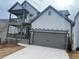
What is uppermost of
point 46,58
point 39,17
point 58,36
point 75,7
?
point 75,7

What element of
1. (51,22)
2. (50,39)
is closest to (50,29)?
(51,22)

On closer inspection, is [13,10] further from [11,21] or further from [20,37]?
[20,37]

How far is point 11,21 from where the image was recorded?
1067 inches

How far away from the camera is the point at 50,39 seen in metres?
21.9

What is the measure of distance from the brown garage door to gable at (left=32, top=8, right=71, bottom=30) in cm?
124

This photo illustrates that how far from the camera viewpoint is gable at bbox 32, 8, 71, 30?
22.3 m

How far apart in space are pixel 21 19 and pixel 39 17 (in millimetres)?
4326

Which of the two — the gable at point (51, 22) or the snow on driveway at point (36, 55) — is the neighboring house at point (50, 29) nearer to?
the gable at point (51, 22)

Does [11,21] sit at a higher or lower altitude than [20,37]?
higher

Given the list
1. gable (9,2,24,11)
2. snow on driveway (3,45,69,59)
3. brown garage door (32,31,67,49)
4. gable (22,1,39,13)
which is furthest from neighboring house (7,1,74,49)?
snow on driveway (3,45,69,59)

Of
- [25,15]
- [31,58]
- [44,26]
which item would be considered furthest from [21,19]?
[31,58]

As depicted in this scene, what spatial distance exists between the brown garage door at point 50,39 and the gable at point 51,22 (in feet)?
4.08

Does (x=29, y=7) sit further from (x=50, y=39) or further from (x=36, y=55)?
(x=36, y=55)

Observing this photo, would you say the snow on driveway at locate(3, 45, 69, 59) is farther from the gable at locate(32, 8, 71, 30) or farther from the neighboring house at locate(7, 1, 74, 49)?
the gable at locate(32, 8, 71, 30)
